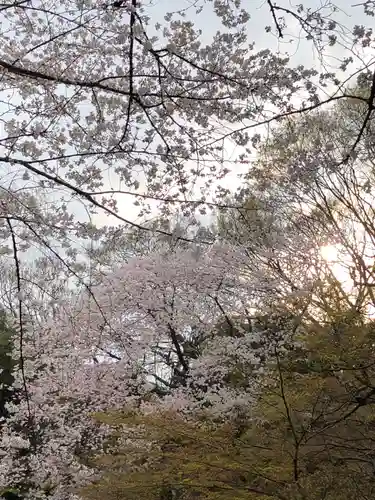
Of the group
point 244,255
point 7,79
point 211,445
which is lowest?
point 211,445

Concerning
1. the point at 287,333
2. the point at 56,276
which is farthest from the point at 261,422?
the point at 56,276

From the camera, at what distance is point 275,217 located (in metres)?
8.38

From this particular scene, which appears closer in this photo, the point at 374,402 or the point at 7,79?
the point at 7,79

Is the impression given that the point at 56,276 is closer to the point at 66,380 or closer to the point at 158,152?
the point at 158,152

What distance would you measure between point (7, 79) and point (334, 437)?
356cm

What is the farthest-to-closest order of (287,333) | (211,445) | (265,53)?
(287,333)
(211,445)
(265,53)

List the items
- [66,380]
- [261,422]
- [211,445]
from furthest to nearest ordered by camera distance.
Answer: [66,380], [261,422], [211,445]

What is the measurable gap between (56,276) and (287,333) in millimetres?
5207

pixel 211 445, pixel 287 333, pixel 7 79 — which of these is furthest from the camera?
pixel 287 333

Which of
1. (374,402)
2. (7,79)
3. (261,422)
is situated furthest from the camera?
(261,422)

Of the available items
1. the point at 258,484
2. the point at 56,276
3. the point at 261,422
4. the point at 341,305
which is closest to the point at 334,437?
the point at 258,484

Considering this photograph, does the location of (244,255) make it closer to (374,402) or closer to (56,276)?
(374,402)

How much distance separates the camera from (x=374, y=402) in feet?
13.3

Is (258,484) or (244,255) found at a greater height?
(244,255)
